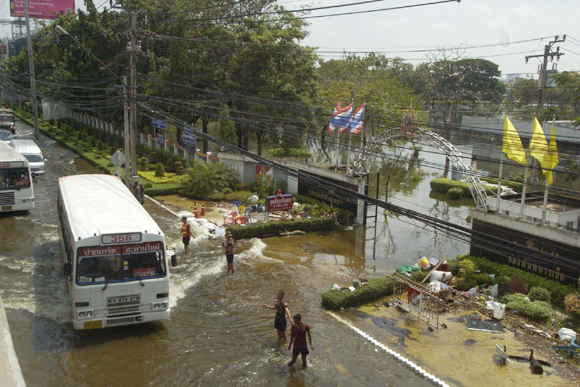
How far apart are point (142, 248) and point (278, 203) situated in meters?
11.9

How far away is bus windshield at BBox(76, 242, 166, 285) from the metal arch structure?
957 centimetres

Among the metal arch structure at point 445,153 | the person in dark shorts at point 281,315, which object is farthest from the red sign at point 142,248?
the metal arch structure at point 445,153

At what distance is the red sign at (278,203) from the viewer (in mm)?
22094

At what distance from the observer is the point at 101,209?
1228 centimetres

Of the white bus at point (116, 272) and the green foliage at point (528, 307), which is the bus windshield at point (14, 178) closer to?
the white bus at point (116, 272)

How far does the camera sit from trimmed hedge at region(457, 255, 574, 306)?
1428cm

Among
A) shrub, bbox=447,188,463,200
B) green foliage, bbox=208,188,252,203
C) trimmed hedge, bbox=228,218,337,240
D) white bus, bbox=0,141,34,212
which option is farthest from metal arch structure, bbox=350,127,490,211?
white bus, bbox=0,141,34,212

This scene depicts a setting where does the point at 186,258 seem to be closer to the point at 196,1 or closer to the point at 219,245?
the point at 219,245

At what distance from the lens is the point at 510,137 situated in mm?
16422

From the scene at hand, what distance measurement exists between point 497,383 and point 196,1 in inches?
1212

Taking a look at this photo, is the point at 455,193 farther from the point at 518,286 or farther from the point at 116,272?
the point at 116,272

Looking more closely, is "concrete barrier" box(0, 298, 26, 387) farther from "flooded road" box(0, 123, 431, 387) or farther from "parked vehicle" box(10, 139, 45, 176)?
"parked vehicle" box(10, 139, 45, 176)

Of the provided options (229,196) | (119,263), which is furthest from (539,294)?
(229,196)

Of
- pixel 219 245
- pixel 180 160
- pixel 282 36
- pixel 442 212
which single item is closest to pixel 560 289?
pixel 219 245
